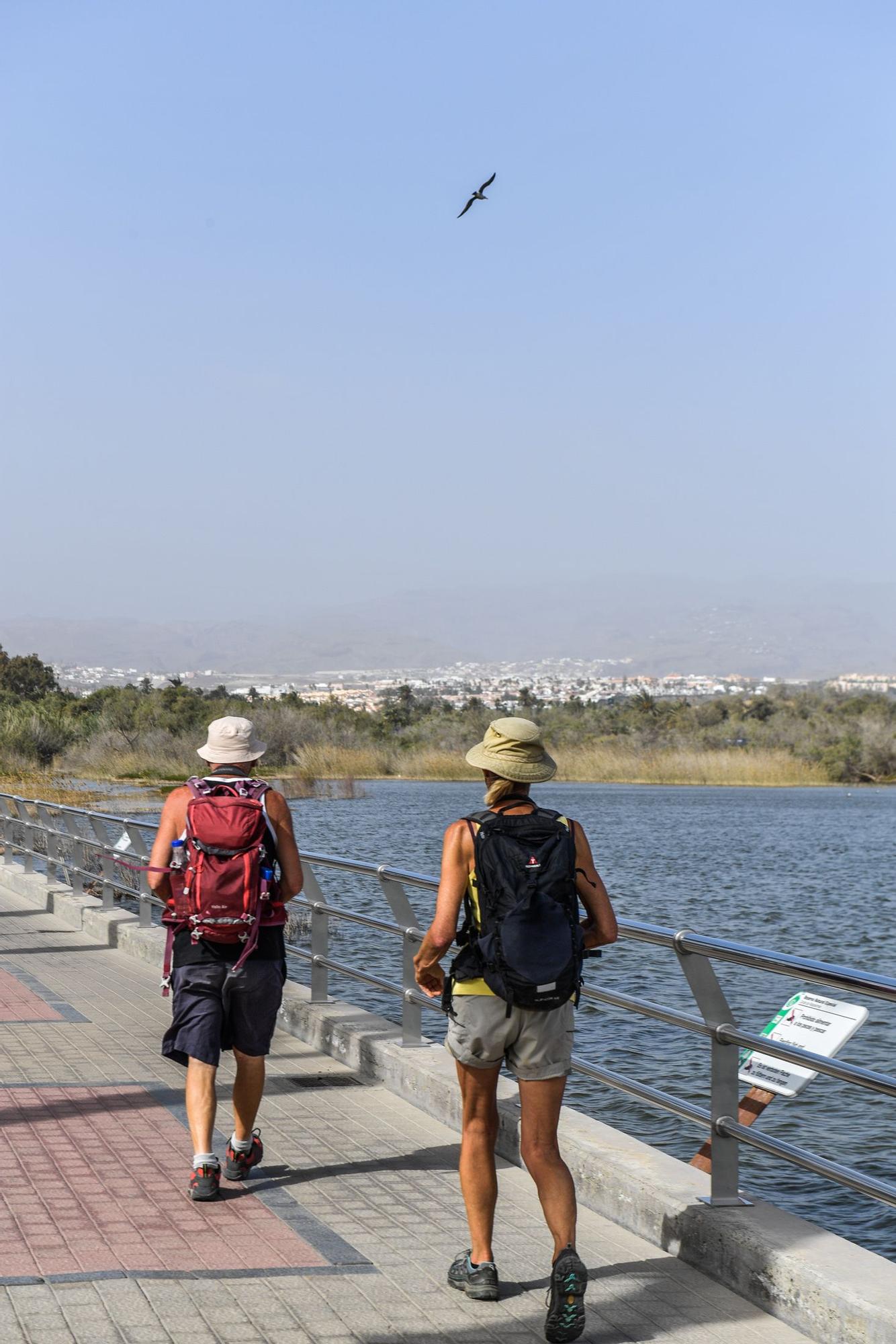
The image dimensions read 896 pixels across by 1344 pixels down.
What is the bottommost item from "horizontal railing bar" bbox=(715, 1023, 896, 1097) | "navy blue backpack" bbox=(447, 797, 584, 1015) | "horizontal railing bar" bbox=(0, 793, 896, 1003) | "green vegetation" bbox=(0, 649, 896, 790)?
"green vegetation" bbox=(0, 649, 896, 790)

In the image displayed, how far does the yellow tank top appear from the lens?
4824 millimetres

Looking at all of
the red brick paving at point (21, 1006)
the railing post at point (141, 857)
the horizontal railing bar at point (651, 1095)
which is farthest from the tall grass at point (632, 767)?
the horizontal railing bar at point (651, 1095)

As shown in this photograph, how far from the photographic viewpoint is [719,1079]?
5660 millimetres

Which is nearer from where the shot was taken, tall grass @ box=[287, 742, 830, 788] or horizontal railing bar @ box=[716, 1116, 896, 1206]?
horizontal railing bar @ box=[716, 1116, 896, 1206]

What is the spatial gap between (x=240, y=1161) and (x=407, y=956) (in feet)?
7.48

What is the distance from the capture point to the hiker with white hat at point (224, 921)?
5906 millimetres

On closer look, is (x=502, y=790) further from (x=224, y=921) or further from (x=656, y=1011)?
(x=656, y=1011)

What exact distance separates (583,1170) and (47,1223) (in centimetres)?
197

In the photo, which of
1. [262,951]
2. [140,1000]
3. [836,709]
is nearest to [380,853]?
[140,1000]

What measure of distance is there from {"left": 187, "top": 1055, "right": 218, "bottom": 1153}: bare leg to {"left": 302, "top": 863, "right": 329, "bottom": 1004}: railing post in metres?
3.27

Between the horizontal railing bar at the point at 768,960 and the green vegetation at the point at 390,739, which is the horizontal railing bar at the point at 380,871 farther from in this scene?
the green vegetation at the point at 390,739

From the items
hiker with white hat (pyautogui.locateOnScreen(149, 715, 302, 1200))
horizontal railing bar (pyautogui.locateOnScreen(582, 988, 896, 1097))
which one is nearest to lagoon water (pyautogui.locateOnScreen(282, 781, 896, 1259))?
horizontal railing bar (pyautogui.locateOnScreen(582, 988, 896, 1097))

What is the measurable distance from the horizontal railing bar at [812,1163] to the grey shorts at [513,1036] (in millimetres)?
903

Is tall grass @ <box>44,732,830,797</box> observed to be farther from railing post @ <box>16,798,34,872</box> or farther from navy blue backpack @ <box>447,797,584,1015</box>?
navy blue backpack @ <box>447,797,584,1015</box>
